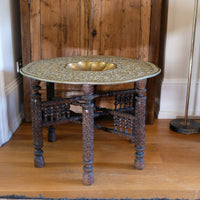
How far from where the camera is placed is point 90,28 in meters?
2.78

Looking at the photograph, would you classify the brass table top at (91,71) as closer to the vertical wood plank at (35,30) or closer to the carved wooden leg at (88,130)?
the carved wooden leg at (88,130)

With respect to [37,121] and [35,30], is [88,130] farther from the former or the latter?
[35,30]

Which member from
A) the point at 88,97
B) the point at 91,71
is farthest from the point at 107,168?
the point at 91,71

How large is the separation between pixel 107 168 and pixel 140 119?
42 centimetres

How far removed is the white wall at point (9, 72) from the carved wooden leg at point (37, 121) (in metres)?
0.48

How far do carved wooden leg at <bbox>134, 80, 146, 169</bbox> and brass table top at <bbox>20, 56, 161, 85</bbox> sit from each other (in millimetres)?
114

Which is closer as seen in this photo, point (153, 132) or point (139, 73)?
point (139, 73)

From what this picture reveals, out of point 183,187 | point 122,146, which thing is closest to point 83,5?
point 122,146

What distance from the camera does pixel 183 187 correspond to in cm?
195

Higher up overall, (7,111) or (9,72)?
(9,72)

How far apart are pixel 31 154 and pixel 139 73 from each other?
1049mm

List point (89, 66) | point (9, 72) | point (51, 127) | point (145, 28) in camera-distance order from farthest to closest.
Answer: point (145, 28)
point (9, 72)
point (51, 127)
point (89, 66)

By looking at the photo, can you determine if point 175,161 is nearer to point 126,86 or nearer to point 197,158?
point 197,158

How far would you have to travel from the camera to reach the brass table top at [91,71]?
71.0 inches
